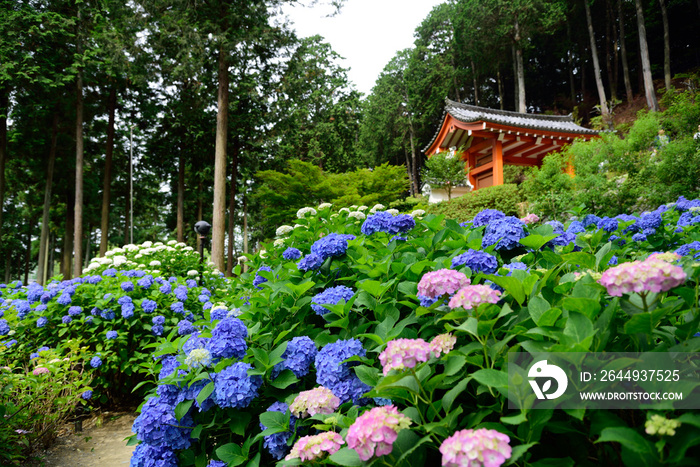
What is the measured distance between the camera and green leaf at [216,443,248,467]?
1.14 m

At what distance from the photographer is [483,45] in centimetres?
2083

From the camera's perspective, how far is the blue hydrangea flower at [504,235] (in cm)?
140

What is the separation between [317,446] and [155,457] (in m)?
0.79

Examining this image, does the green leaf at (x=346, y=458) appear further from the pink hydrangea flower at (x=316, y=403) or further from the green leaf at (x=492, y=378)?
the green leaf at (x=492, y=378)

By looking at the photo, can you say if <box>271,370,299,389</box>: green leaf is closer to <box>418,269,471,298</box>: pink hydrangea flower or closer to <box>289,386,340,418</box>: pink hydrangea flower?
<box>289,386,340,418</box>: pink hydrangea flower

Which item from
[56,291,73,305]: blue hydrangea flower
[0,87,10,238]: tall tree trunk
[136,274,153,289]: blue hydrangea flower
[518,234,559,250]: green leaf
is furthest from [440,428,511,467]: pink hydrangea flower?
[0,87,10,238]: tall tree trunk

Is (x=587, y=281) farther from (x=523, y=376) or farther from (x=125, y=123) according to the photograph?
(x=125, y=123)

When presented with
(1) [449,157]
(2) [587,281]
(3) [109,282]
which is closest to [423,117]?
(1) [449,157]

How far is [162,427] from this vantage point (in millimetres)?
1266

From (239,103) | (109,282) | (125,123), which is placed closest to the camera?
(109,282)

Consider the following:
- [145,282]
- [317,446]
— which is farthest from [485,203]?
[317,446]

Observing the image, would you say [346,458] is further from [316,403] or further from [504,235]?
[504,235]

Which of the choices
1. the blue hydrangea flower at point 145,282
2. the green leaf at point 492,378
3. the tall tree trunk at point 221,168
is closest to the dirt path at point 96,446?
the blue hydrangea flower at point 145,282

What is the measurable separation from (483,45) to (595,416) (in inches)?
954
